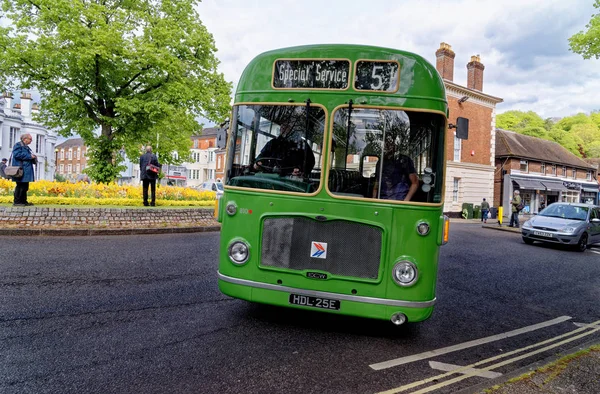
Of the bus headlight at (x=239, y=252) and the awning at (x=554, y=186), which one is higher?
the awning at (x=554, y=186)

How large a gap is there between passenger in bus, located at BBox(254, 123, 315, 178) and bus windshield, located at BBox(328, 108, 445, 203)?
0.98ft

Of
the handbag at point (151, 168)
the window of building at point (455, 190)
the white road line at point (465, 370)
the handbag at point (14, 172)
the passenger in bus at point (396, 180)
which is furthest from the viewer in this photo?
the window of building at point (455, 190)

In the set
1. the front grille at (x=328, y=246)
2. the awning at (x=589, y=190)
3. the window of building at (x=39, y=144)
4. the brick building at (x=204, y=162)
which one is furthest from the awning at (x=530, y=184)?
the window of building at (x=39, y=144)

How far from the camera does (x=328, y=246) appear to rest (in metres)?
4.18

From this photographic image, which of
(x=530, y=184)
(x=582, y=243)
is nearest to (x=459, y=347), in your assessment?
(x=582, y=243)

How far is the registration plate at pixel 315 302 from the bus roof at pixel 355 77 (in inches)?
83.2

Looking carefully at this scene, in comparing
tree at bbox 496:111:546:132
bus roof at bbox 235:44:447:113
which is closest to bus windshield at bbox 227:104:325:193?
bus roof at bbox 235:44:447:113

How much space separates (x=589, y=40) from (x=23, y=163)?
20076 mm

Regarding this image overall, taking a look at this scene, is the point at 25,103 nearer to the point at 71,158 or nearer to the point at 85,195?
the point at 71,158

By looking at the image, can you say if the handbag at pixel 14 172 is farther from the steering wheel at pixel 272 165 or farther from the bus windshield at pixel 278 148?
the steering wheel at pixel 272 165

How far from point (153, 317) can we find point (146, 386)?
163 cm

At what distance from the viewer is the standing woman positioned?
10461 millimetres

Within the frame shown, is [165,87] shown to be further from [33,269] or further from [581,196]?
[581,196]

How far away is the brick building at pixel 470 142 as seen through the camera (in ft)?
106
